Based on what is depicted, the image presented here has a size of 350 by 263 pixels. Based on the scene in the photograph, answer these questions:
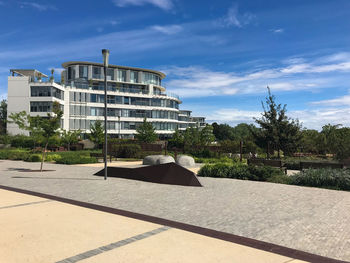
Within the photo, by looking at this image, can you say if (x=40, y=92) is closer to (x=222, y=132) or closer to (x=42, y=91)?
(x=42, y=91)

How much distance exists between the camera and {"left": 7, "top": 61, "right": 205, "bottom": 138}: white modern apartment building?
5188 centimetres

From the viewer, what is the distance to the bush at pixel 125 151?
29.6 meters

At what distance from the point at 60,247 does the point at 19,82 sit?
54.7m

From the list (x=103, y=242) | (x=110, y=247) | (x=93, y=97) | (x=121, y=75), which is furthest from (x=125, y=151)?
(x=121, y=75)

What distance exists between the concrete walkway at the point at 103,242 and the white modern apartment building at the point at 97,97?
4728cm

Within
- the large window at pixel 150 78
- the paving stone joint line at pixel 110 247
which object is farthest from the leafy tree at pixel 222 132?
the paving stone joint line at pixel 110 247

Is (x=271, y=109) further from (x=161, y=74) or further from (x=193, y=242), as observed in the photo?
(x=161, y=74)

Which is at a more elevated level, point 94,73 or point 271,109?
point 94,73

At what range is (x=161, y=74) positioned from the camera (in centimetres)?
7488

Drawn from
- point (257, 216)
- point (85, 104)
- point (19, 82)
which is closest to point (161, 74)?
point (85, 104)

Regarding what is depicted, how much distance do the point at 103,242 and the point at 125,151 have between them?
2526 centimetres

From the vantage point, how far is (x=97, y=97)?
62312 millimetres

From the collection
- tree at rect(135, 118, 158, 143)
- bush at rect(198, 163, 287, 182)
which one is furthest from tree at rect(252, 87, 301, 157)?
tree at rect(135, 118, 158, 143)

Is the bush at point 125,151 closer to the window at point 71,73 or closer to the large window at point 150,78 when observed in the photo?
the window at point 71,73
